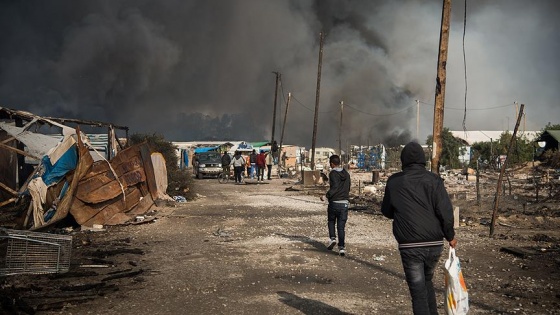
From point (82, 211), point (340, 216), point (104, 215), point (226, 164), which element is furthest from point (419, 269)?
point (226, 164)

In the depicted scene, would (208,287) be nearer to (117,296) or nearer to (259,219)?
(117,296)

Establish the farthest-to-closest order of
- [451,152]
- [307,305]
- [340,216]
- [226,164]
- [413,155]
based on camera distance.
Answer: [451,152] → [226,164] → [340,216] → [307,305] → [413,155]

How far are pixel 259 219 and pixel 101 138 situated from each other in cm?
1001

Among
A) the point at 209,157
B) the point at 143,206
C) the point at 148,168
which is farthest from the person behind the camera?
the point at 209,157

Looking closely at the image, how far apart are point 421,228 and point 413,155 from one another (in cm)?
71

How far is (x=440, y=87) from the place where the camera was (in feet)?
41.2

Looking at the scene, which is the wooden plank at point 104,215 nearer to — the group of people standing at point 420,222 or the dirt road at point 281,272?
the dirt road at point 281,272

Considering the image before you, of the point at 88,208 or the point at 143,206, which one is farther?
the point at 143,206

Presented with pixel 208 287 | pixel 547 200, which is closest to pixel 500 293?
pixel 208 287

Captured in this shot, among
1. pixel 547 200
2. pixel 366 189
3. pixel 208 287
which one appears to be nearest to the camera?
pixel 208 287

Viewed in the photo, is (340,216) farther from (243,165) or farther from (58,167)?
(243,165)

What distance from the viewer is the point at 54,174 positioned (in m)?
11.7

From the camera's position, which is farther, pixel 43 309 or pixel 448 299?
pixel 43 309

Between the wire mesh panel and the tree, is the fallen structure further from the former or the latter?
the tree
